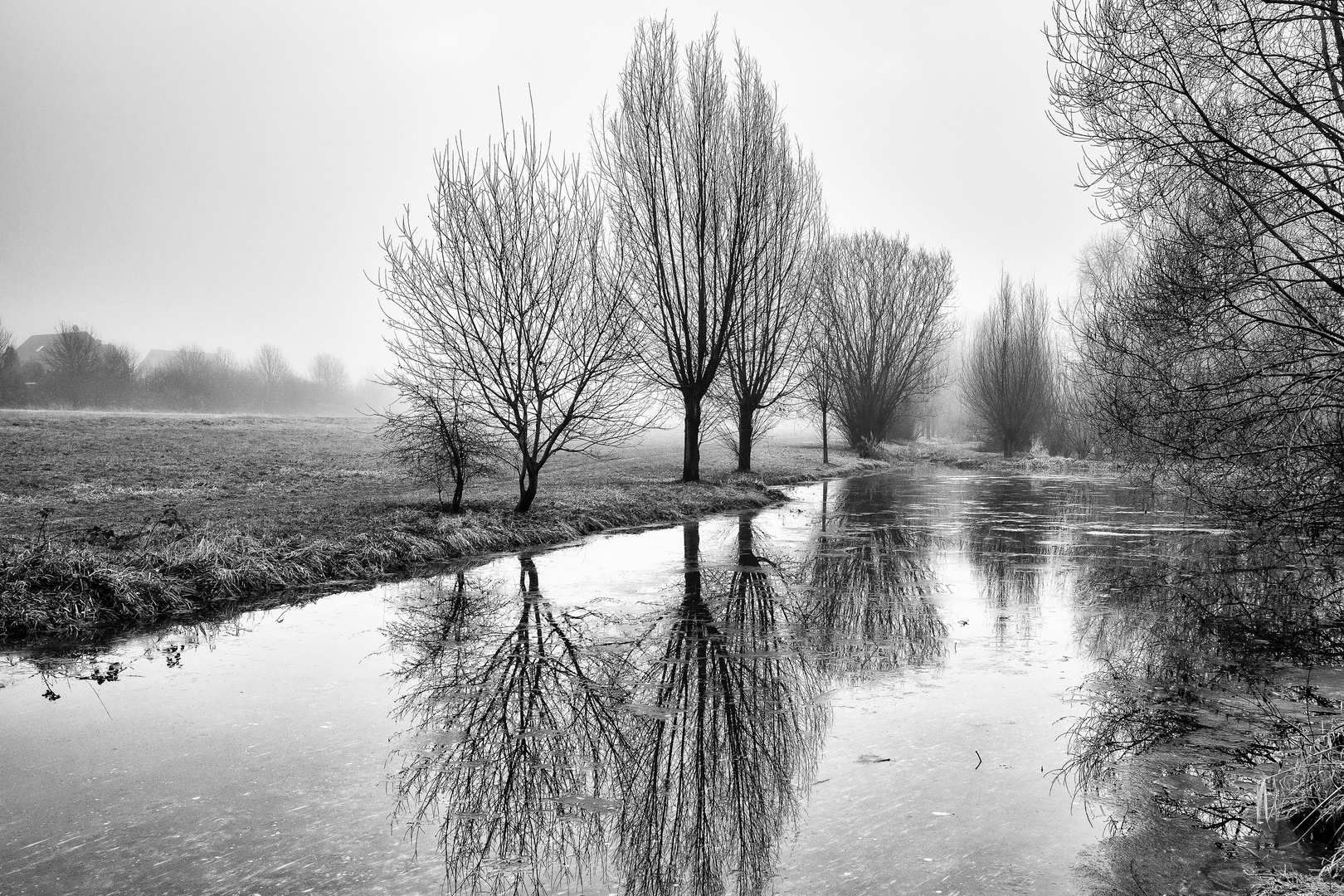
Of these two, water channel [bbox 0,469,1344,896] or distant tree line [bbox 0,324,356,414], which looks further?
distant tree line [bbox 0,324,356,414]

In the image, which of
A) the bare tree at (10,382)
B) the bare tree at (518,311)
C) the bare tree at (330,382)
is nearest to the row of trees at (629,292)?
the bare tree at (518,311)

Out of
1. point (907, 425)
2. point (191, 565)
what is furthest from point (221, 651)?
point (907, 425)

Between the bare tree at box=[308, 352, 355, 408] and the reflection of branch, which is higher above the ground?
the bare tree at box=[308, 352, 355, 408]

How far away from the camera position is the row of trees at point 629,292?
1262cm

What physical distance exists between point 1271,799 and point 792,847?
229cm

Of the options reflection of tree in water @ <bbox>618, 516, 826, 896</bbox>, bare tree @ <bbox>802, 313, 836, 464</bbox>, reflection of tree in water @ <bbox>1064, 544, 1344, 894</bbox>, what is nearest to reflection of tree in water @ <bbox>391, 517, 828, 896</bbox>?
reflection of tree in water @ <bbox>618, 516, 826, 896</bbox>

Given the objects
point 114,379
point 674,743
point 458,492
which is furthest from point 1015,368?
point 114,379

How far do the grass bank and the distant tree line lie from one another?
2490cm

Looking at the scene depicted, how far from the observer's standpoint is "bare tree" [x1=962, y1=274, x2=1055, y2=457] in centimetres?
4041

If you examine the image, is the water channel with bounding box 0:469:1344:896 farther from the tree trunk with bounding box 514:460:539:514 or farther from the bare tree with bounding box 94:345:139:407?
the bare tree with bounding box 94:345:139:407

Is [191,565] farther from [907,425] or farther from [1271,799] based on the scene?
[907,425]

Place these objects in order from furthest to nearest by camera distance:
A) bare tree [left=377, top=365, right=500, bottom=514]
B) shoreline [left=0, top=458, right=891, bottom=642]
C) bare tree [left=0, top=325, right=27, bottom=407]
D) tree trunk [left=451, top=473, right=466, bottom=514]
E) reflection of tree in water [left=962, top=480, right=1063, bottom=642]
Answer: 1. bare tree [left=0, top=325, right=27, bottom=407]
2. tree trunk [left=451, top=473, right=466, bottom=514]
3. bare tree [left=377, top=365, right=500, bottom=514]
4. reflection of tree in water [left=962, top=480, right=1063, bottom=642]
5. shoreline [left=0, top=458, right=891, bottom=642]

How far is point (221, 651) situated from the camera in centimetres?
659

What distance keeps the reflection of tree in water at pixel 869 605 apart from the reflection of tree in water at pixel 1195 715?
4.53 ft
